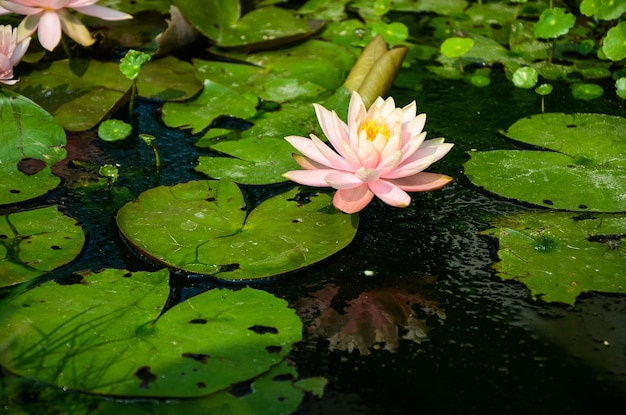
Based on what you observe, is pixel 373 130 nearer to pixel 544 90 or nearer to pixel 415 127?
pixel 415 127

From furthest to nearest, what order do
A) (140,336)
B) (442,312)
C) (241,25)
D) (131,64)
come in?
1. (241,25)
2. (131,64)
3. (442,312)
4. (140,336)

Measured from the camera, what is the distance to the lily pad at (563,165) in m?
2.33

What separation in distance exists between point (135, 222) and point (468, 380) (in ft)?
3.54

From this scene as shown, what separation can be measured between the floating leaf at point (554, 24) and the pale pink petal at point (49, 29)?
2.05 metres

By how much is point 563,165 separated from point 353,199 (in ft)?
2.71

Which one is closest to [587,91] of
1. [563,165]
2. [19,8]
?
[563,165]

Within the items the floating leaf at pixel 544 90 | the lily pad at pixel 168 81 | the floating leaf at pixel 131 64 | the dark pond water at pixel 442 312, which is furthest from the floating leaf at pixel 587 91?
the floating leaf at pixel 131 64

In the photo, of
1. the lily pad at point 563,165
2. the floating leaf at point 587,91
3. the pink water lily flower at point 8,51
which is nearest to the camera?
the lily pad at point 563,165

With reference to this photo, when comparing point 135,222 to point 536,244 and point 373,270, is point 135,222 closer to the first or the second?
point 373,270

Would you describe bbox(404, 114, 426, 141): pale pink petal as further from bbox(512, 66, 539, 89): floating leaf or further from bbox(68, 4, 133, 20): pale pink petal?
bbox(68, 4, 133, 20): pale pink petal

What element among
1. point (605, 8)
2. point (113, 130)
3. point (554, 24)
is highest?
point (605, 8)

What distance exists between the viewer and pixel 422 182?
7.28 ft

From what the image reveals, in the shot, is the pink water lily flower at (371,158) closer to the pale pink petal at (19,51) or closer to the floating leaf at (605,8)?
the pale pink petal at (19,51)

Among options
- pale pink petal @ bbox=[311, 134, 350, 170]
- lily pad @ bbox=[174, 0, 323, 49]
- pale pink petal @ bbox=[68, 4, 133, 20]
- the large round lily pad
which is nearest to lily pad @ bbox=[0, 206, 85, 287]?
the large round lily pad
